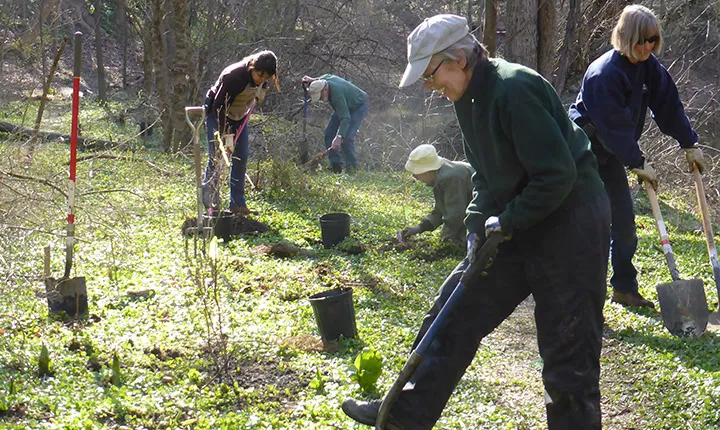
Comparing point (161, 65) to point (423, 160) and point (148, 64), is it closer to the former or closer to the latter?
point (148, 64)

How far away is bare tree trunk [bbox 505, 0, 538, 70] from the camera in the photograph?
23.5ft

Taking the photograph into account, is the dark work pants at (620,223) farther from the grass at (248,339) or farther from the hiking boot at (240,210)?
the hiking boot at (240,210)

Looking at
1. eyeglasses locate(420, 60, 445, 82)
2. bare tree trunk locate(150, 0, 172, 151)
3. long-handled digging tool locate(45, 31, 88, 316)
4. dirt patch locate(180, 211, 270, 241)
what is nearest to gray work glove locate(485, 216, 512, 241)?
eyeglasses locate(420, 60, 445, 82)

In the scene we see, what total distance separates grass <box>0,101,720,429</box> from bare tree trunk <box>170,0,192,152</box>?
488 cm

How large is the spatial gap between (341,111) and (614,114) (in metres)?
7.27

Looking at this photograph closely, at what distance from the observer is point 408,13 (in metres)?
20.8

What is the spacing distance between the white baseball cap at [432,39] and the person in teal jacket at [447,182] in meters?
3.76

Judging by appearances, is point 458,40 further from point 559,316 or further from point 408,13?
point 408,13

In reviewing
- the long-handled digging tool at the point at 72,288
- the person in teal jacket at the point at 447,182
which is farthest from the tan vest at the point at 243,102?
the long-handled digging tool at the point at 72,288

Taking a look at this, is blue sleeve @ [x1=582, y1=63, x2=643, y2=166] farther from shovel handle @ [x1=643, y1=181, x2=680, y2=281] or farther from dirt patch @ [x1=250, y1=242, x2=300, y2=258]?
dirt patch @ [x1=250, y1=242, x2=300, y2=258]

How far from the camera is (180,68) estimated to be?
1249 cm

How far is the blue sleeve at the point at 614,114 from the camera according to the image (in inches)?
182

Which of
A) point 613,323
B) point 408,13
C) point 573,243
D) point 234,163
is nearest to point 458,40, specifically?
point 573,243

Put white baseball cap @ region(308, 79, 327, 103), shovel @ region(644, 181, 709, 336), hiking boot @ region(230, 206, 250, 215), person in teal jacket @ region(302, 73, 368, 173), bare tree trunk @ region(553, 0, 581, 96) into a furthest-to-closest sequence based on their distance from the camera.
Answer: person in teal jacket @ region(302, 73, 368, 173) < white baseball cap @ region(308, 79, 327, 103) < bare tree trunk @ region(553, 0, 581, 96) < hiking boot @ region(230, 206, 250, 215) < shovel @ region(644, 181, 709, 336)
